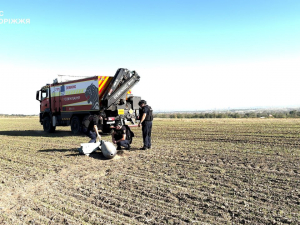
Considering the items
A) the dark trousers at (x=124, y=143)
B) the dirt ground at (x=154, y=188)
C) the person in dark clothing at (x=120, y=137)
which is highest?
the person in dark clothing at (x=120, y=137)

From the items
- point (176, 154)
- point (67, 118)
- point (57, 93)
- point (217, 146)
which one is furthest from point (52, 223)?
point (57, 93)

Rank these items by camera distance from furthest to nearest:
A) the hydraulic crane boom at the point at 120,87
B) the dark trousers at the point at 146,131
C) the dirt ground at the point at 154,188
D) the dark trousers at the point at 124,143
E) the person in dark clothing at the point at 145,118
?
the hydraulic crane boom at the point at 120,87 < the dark trousers at the point at 146,131 < the person in dark clothing at the point at 145,118 < the dark trousers at the point at 124,143 < the dirt ground at the point at 154,188

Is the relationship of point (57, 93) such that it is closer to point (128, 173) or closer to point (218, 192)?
point (128, 173)

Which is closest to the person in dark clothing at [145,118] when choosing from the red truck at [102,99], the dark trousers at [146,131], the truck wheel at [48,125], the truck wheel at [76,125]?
the dark trousers at [146,131]

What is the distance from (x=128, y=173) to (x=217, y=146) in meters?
4.75

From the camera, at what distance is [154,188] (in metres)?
5.04

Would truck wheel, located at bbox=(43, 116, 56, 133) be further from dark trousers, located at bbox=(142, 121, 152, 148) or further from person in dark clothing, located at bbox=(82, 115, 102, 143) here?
dark trousers, located at bbox=(142, 121, 152, 148)

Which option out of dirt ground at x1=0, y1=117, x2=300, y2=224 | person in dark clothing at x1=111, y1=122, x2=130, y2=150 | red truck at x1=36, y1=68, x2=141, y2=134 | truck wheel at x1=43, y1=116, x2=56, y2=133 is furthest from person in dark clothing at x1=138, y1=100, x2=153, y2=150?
truck wheel at x1=43, y1=116, x2=56, y2=133

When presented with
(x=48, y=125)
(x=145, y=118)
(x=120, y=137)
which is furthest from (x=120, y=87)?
(x=48, y=125)

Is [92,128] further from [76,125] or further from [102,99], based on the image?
[76,125]

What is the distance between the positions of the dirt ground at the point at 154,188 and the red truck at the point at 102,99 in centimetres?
529

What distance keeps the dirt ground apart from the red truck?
529cm

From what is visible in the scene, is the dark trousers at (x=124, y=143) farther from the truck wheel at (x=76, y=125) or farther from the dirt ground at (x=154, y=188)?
the truck wheel at (x=76, y=125)

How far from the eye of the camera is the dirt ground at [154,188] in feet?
12.6
